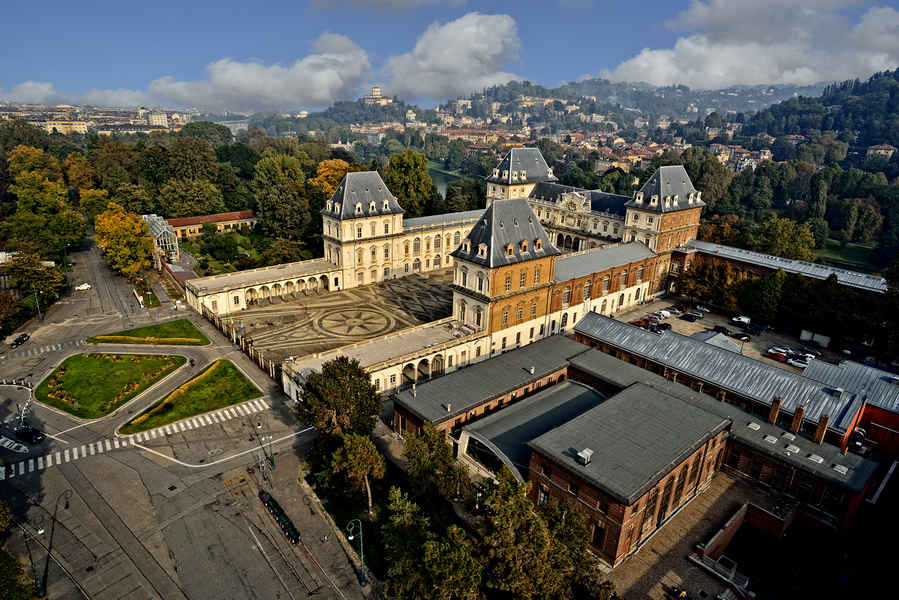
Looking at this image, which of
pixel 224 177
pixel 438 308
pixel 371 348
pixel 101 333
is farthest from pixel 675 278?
pixel 224 177

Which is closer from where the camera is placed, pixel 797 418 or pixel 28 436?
pixel 797 418

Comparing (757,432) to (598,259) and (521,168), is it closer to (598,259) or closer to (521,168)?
(598,259)

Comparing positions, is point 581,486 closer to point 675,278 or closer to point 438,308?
point 438,308

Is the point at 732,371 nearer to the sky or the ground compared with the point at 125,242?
nearer to the ground

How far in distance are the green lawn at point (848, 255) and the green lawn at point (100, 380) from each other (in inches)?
5624

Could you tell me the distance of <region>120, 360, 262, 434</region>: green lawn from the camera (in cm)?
5369

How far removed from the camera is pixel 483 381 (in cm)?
5331

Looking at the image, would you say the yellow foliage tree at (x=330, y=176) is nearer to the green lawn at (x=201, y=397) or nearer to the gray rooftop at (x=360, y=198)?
the gray rooftop at (x=360, y=198)

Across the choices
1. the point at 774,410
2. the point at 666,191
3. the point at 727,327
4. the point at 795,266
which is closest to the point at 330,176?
the point at 666,191

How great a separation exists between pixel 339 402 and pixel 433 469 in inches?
395

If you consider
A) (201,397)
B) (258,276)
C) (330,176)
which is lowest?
(201,397)

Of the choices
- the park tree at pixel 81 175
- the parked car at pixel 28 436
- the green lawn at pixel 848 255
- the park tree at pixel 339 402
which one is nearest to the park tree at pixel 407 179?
the park tree at pixel 339 402

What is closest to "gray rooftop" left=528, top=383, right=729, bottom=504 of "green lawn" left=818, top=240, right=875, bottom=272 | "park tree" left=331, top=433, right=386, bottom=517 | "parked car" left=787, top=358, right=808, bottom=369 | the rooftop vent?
the rooftop vent

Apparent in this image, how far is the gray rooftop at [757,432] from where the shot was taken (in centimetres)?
4206
